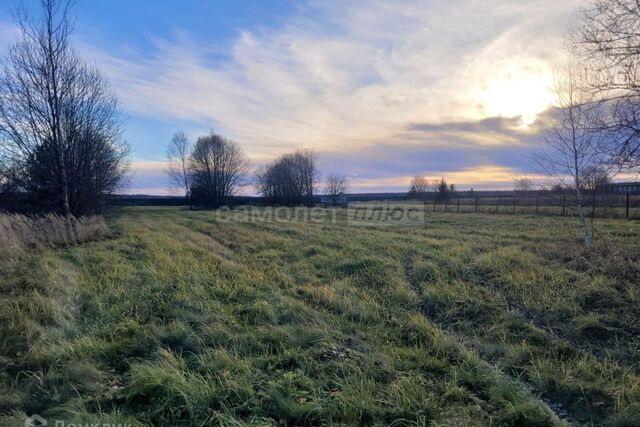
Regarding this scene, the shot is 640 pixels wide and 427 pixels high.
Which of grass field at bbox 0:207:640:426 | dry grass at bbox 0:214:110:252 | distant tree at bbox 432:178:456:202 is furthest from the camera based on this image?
distant tree at bbox 432:178:456:202

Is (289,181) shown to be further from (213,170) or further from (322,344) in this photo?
(322,344)

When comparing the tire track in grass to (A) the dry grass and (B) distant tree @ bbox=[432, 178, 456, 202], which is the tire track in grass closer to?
(A) the dry grass

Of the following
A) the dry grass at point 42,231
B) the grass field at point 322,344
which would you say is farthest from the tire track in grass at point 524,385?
the dry grass at point 42,231

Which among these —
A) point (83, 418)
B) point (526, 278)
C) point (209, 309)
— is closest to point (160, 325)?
point (209, 309)

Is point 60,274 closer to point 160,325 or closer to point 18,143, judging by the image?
point 160,325

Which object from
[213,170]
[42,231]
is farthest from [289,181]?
[42,231]

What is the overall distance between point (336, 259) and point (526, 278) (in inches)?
185

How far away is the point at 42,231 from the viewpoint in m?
11.2

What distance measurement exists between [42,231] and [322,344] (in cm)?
1172

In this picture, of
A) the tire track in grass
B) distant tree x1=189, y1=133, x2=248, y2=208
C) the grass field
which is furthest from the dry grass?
distant tree x1=189, y1=133, x2=248, y2=208

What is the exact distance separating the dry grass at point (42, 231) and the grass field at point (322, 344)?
1.74 metres

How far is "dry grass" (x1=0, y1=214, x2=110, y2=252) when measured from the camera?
30.9ft

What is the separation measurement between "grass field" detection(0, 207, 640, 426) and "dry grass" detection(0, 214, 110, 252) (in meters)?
1.74

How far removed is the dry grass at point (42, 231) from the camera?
9.41m
